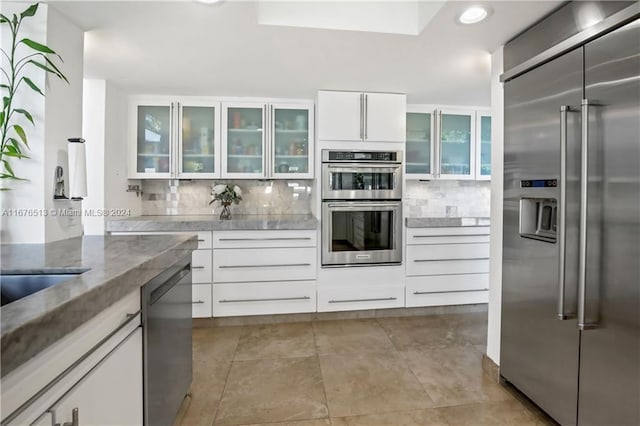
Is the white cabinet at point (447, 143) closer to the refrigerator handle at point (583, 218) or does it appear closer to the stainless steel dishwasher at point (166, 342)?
the refrigerator handle at point (583, 218)

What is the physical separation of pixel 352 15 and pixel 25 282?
2.01 metres

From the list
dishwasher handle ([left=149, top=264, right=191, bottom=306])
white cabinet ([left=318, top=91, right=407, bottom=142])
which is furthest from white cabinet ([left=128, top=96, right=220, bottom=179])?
dishwasher handle ([left=149, top=264, right=191, bottom=306])

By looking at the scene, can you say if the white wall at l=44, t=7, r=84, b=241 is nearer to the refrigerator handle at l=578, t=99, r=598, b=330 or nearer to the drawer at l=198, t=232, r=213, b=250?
the drawer at l=198, t=232, r=213, b=250

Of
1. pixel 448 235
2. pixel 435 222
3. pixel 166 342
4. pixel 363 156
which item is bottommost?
pixel 166 342

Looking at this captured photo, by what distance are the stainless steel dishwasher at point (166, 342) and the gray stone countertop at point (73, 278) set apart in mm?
104

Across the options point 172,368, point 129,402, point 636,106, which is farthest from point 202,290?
point 636,106

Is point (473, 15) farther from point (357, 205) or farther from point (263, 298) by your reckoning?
point (263, 298)

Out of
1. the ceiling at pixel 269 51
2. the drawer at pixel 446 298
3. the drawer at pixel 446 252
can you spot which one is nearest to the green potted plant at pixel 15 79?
the ceiling at pixel 269 51

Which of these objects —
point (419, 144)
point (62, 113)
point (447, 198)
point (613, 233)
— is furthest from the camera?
point (447, 198)

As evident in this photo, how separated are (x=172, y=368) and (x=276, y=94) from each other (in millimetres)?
2536

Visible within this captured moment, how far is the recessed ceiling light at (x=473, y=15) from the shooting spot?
5.55 feet

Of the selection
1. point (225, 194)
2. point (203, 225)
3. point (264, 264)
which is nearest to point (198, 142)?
point (225, 194)

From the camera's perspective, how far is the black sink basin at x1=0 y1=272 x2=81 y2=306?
1.11 metres

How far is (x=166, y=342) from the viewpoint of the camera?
1430 millimetres
